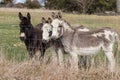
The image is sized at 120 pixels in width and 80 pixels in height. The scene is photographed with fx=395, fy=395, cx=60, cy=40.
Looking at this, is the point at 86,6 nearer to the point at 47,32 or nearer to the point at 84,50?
the point at 47,32

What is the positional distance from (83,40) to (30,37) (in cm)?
200

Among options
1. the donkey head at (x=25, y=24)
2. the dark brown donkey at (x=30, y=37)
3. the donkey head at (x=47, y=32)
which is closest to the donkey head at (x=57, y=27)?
the donkey head at (x=47, y=32)

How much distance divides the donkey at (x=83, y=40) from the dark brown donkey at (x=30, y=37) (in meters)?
1.02

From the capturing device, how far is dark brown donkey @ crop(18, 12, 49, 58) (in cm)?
1074

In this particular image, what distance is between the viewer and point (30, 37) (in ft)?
36.3

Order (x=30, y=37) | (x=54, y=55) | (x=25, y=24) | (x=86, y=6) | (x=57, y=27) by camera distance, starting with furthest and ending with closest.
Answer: (x=86, y=6) < (x=30, y=37) < (x=25, y=24) < (x=54, y=55) < (x=57, y=27)

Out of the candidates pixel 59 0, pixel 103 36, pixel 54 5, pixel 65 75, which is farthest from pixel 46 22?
pixel 54 5

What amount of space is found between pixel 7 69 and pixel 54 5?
245 feet

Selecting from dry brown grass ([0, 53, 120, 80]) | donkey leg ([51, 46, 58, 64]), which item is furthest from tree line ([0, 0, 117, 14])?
dry brown grass ([0, 53, 120, 80])

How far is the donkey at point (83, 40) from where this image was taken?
9.58 m

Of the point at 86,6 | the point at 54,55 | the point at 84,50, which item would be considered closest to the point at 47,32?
the point at 54,55

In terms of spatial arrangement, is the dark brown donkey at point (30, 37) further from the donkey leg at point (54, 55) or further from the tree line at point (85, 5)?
the tree line at point (85, 5)

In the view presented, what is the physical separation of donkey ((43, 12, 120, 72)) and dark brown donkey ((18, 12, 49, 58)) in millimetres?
1024

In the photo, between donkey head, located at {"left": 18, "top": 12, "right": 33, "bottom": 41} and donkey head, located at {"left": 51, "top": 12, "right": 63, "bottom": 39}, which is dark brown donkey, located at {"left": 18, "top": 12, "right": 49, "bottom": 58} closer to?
donkey head, located at {"left": 18, "top": 12, "right": 33, "bottom": 41}
